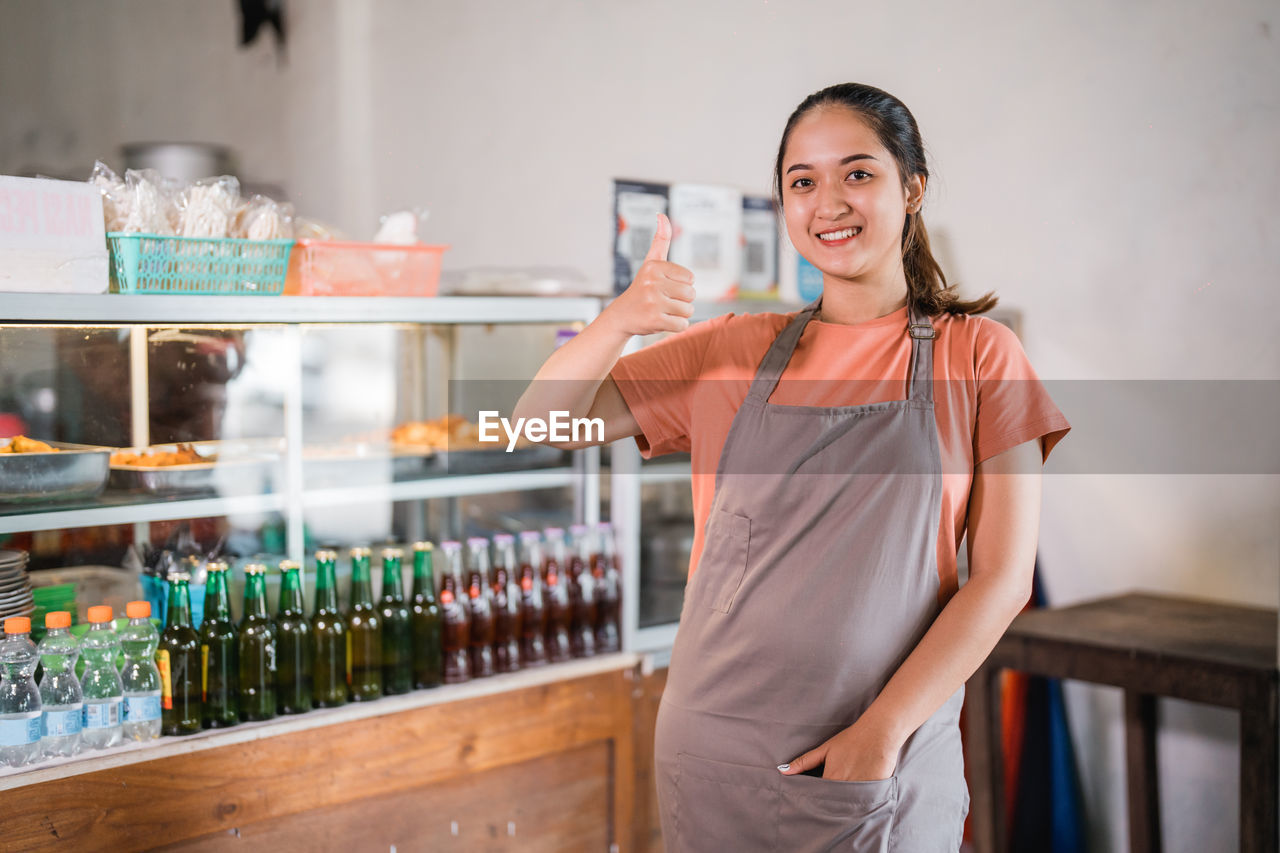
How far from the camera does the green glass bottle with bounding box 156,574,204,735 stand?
206cm

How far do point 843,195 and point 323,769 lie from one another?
155cm

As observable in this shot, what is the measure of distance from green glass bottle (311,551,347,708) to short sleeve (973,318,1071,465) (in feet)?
4.65

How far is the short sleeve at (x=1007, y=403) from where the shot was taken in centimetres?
139

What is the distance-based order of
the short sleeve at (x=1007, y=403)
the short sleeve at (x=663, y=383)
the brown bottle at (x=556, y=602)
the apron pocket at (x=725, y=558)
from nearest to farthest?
the short sleeve at (x=1007, y=403) → the apron pocket at (x=725, y=558) → the short sleeve at (x=663, y=383) → the brown bottle at (x=556, y=602)

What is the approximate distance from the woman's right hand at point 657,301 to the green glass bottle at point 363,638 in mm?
1114

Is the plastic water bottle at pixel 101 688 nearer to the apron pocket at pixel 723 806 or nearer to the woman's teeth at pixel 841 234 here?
the apron pocket at pixel 723 806

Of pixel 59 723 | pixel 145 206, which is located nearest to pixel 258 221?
pixel 145 206

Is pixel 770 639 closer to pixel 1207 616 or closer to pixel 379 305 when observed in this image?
pixel 379 305

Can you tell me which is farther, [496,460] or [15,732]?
[496,460]

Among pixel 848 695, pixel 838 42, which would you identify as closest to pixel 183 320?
pixel 848 695

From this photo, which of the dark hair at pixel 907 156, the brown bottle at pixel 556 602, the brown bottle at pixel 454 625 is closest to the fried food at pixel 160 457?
the brown bottle at pixel 454 625

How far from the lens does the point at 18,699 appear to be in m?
1.89

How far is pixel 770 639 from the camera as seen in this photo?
1.47 m

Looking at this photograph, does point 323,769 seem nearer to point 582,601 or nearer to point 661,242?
point 582,601
